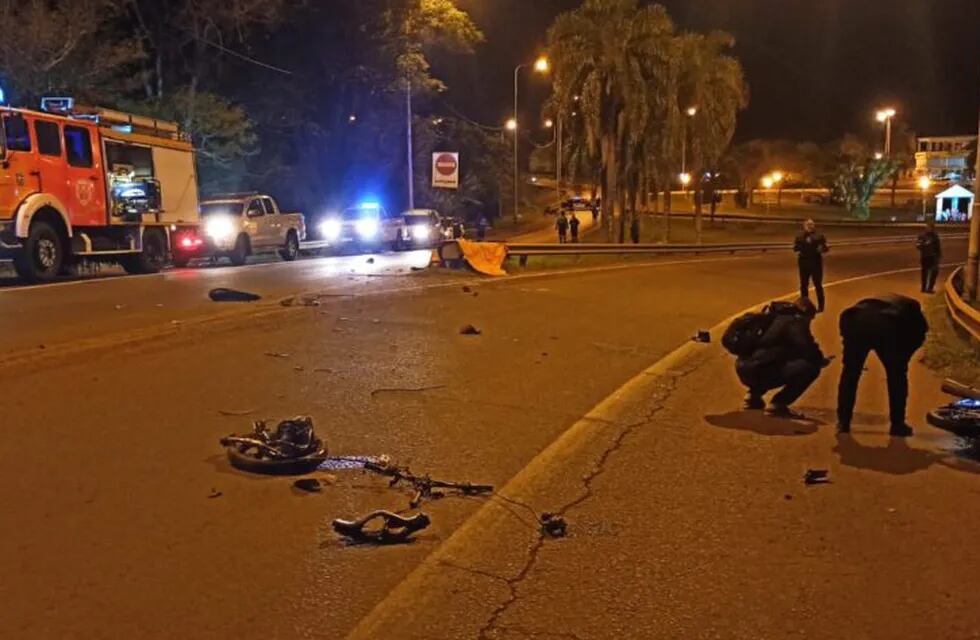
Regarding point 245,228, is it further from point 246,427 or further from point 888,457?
point 888,457

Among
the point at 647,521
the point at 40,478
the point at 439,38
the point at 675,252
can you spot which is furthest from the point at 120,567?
the point at 439,38

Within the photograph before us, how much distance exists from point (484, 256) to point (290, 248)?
9.03m

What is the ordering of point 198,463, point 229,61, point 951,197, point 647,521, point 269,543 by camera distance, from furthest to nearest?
point 951,197, point 229,61, point 198,463, point 647,521, point 269,543

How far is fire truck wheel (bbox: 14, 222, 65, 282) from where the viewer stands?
1797 centimetres

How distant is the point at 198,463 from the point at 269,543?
64.1 inches

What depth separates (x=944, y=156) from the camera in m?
128

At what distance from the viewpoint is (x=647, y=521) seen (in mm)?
5465

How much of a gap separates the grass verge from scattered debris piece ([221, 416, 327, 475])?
6873 mm

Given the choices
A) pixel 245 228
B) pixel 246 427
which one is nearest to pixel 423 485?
pixel 246 427

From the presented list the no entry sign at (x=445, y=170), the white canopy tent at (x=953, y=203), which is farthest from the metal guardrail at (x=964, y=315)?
the white canopy tent at (x=953, y=203)

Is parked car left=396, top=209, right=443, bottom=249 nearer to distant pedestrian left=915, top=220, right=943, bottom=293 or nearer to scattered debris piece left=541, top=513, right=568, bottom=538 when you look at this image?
distant pedestrian left=915, top=220, right=943, bottom=293

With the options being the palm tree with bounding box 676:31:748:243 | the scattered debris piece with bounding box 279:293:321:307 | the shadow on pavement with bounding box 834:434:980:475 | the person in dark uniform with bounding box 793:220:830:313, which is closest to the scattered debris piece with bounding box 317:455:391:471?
the shadow on pavement with bounding box 834:434:980:475

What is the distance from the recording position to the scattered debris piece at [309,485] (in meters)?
5.87

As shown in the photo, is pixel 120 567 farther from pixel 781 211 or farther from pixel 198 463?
pixel 781 211
